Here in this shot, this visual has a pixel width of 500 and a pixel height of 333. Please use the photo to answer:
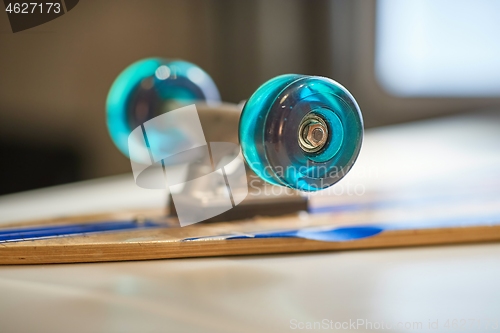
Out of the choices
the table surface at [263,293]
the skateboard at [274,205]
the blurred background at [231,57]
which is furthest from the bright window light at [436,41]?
the table surface at [263,293]

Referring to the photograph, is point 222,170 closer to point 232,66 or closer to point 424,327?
point 424,327

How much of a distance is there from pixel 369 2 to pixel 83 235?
1.13m

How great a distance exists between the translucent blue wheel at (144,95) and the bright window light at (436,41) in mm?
778

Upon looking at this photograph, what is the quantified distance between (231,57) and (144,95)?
604 mm

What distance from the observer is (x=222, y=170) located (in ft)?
2.22

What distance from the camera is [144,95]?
747 mm

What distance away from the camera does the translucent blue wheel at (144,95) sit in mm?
738

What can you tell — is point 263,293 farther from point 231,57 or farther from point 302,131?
point 231,57

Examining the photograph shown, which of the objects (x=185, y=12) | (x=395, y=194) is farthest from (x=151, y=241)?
(x=185, y=12)

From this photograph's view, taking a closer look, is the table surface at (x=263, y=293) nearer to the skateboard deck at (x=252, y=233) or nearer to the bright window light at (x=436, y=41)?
the skateboard deck at (x=252, y=233)

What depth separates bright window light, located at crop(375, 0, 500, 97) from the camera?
1447 mm

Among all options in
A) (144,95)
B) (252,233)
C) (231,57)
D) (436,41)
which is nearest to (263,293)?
(252,233)

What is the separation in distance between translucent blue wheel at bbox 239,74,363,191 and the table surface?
0.11m

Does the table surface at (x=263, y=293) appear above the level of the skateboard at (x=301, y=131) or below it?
below
